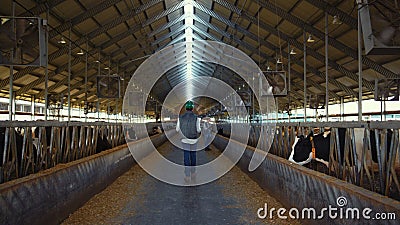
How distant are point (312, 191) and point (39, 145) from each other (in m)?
3.88

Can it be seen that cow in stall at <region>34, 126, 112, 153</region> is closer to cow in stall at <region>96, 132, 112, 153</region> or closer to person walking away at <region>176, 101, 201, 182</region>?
cow in stall at <region>96, 132, 112, 153</region>

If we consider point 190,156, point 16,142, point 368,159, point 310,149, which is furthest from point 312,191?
point 190,156

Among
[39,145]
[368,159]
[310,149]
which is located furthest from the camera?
[310,149]

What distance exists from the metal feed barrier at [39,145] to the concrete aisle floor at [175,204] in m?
0.91

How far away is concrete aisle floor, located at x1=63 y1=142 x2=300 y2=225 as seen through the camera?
16.3 feet

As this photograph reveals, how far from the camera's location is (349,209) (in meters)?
3.31

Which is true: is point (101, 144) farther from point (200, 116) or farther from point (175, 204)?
point (200, 116)

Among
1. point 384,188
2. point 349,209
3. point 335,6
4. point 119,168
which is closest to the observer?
point 349,209

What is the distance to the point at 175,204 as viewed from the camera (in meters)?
5.84

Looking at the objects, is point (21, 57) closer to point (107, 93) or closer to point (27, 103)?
point (107, 93)

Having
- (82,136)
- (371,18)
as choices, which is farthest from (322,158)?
(82,136)

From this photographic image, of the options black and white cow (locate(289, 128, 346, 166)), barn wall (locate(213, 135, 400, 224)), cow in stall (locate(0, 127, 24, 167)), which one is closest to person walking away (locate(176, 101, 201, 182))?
barn wall (locate(213, 135, 400, 224))

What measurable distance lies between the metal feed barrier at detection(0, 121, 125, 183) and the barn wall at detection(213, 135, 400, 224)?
11.0 ft

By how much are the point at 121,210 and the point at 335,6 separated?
1018 cm
